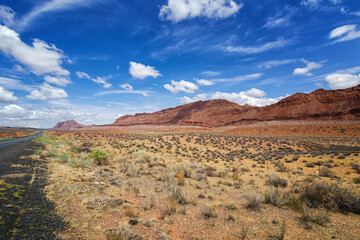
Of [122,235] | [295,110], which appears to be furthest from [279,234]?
[295,110]

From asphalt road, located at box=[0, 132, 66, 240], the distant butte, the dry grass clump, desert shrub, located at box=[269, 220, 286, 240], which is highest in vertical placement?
the distant butte

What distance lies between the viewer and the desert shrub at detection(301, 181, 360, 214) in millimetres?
5309

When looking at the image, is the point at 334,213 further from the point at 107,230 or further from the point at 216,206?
the point at 107,230

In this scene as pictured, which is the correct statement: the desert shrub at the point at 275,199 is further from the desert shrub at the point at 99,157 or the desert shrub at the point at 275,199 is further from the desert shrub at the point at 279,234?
the desert shrub at the point at 99,157

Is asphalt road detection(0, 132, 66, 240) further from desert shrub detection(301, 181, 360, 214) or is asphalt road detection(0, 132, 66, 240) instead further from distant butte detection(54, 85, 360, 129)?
distant butte detection(54, 85, 360, 129)

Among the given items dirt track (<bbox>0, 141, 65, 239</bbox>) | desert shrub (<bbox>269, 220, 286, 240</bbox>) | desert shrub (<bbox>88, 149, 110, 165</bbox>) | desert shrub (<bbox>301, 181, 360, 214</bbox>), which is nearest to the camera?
dirt track (<bbox>0, 141, 65, 239</bbox>)

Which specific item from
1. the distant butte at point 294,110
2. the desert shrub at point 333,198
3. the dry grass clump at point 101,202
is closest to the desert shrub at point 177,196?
the dry grass clump at point 101,202

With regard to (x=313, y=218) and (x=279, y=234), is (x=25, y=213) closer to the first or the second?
(x=279, y=234)

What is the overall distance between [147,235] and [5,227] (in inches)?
108

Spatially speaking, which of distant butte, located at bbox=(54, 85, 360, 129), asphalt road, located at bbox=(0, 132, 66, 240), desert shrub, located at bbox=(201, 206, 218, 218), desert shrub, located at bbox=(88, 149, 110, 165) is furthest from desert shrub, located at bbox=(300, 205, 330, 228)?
distant butte, located at bbox=(54, 85, 360, 129)

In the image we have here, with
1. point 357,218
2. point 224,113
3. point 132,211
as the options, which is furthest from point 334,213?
point 224,113

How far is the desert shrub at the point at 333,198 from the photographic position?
531 cm

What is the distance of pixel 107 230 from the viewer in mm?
3752

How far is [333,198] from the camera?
5.55 m
